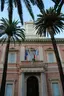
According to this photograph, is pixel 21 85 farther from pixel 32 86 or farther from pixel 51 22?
pixel 51 22

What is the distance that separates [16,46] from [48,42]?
5.18 meters

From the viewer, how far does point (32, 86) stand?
23.5 metres

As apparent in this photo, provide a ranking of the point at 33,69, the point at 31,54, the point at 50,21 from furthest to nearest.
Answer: the point at 31,54, the point at 33,69, the point at 50,21

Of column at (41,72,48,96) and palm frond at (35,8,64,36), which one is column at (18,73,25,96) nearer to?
column at (41,72,48,96)

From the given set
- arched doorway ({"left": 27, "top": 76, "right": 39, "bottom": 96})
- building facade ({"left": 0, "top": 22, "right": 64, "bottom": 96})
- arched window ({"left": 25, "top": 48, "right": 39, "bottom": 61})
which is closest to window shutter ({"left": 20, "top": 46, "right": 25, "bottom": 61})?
building facade ({"left": 0, "top": 22, "right": 64, "bottom": 96})

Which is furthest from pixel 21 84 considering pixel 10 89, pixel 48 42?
pixel 48 42

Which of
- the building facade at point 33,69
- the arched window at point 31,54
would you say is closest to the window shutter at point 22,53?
the building facade at point 33,69

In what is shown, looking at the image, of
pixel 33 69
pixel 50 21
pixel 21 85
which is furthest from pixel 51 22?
pixel 21 85

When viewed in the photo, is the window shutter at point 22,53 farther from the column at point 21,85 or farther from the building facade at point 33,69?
the column at point 21,85

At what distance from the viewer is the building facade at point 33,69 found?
2269cm

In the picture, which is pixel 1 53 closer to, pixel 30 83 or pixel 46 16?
pixel 30 83

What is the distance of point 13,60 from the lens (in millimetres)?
25641

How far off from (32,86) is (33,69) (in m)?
2.35

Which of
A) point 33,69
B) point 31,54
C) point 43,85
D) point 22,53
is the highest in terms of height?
point 22,53
